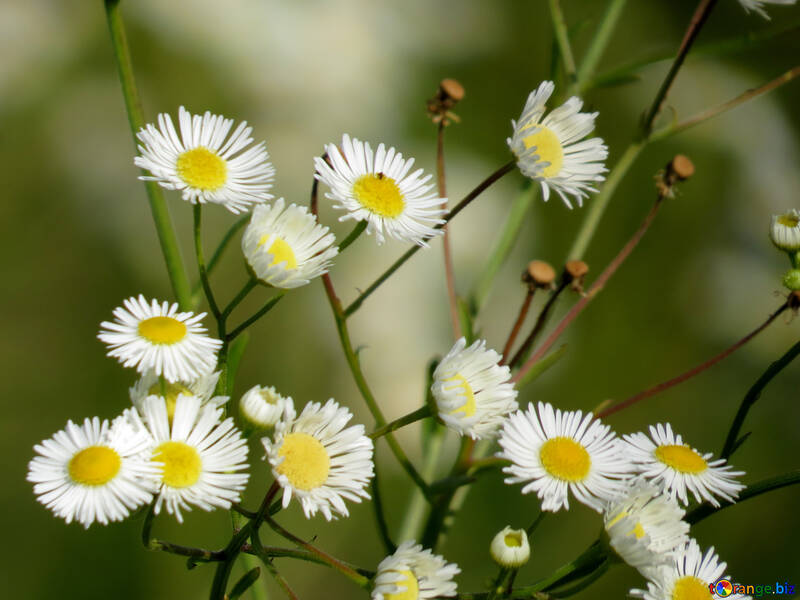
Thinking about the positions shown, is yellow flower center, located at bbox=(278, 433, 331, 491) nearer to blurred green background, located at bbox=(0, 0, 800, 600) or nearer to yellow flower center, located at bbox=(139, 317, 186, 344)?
yellow flower center, located at bbox=(139, 317, 186, 344)

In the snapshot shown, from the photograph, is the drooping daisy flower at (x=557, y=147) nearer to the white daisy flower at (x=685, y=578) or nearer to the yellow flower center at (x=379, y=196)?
the yellow flower center at (x=379, y=196)

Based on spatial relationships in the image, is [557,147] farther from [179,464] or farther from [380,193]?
[179,464]

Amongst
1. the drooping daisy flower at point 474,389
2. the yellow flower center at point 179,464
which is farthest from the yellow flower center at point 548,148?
the yellow flower center at point 179,464

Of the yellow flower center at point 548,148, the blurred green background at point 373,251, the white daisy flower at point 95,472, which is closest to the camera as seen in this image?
the white daisy flower at point 95,472

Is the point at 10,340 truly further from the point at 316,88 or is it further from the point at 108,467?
the point at 108,467

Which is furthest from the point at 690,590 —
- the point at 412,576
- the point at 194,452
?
the point at 194,452

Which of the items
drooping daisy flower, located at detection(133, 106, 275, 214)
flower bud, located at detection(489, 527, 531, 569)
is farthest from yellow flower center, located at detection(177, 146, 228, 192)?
flower bud, located at detection(489, 527, 531, 569)
